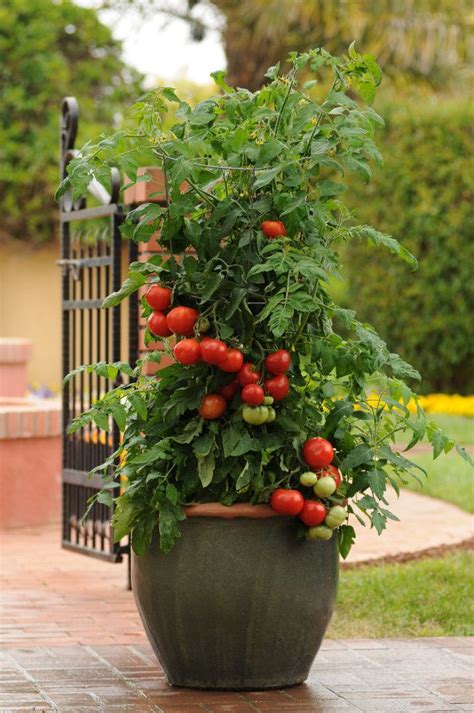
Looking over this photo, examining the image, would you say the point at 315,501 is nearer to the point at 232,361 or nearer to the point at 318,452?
the point at 318,452

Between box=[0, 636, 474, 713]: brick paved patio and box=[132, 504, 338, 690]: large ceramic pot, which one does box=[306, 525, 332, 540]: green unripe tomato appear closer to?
box=[132, 504, 338, 690]: large ceramic pot

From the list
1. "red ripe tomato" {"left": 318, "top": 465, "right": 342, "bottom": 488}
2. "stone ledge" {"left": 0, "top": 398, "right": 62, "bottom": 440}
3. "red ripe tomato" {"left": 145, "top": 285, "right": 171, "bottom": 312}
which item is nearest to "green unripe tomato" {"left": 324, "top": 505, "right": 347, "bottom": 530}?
"red ripe tomato" {"left": 318, "top": 465, "right": 342, "bottom": 488}

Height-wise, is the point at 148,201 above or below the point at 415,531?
above

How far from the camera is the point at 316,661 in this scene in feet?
16.1

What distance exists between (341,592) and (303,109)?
2.68 metres

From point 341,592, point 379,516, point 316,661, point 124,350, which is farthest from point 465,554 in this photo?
point 124,350

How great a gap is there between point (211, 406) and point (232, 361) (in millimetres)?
180

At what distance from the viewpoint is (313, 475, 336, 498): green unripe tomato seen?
169 inches

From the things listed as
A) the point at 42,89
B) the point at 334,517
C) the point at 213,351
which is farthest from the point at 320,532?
the point at 42,89

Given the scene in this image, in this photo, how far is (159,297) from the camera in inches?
172

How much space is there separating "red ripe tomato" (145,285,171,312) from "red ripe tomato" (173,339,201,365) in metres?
0.20

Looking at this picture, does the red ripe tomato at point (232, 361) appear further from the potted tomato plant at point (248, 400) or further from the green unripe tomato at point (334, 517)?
the green unripe tomato at point (334, 517)

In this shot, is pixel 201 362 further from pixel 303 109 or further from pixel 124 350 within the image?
pixel 124 350

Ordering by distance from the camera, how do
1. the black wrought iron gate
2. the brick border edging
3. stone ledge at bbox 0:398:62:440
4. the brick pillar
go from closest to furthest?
the brick pillar
the black wrought iron gate
the brick border edging
stone ledge at bbox 0:398:62:440
